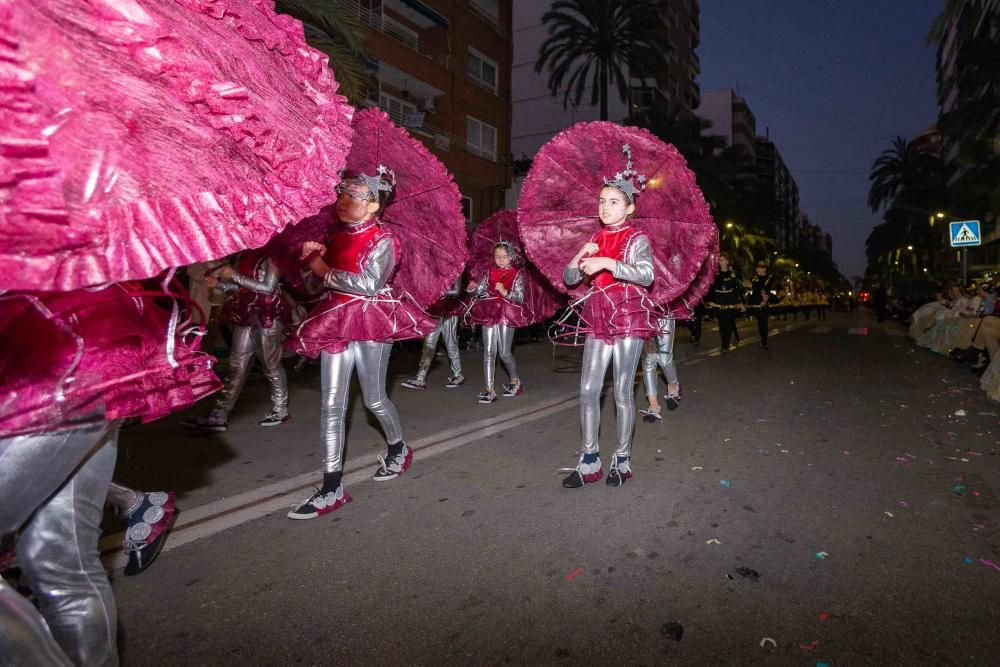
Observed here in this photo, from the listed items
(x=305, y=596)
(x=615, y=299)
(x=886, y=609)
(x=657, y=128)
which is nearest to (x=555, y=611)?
(x=305, y=596)

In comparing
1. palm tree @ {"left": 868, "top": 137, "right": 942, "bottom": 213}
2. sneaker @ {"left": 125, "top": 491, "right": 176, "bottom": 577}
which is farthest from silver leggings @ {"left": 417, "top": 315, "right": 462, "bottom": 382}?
palm tree @ {"left": 868, "top": 137, "right": 942, "bottom": 213}

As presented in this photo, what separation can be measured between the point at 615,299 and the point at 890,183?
213 ft

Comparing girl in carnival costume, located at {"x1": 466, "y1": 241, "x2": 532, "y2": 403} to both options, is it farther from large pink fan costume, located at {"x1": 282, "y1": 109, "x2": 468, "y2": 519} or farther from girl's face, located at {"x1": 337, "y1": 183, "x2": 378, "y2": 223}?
girl's face, located at {"x1": 337, "y1": 183, "x2": 378, "y2": 223}

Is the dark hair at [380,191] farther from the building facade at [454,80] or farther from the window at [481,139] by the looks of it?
the window at [481,139]

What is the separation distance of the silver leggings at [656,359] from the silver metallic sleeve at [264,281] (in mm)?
3903

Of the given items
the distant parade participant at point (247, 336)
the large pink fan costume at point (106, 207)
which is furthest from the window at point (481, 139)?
the large pink fan costume at point (106, 207)

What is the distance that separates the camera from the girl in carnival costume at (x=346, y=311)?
373 centimetres

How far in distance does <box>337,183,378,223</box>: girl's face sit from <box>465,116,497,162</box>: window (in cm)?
2415

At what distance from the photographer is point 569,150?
4566 mm

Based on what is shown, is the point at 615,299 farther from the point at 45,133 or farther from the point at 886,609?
the point at 45,133

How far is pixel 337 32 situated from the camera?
9.31m

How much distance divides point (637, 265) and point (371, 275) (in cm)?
169

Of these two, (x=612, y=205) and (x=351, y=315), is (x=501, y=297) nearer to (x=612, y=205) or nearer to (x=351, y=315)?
(x=612, y=205)

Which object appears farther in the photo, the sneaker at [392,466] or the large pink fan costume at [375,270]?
the sneaker at [392,466]
